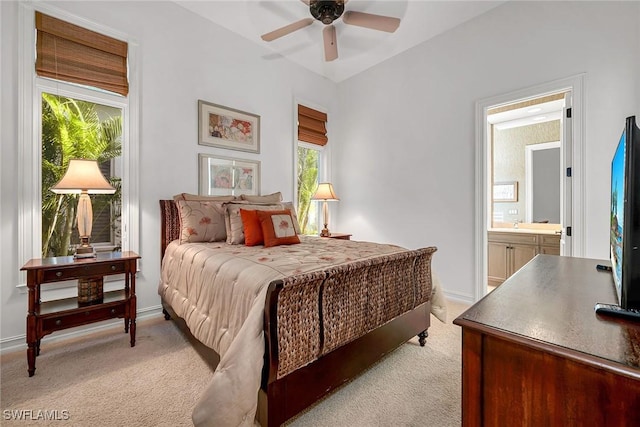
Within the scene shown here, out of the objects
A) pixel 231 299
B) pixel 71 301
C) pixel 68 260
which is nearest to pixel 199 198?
pixel 68 260

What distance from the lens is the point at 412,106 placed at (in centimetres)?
382

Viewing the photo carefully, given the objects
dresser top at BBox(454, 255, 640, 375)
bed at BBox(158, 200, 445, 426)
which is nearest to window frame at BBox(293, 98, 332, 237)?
bed at BBox(158, 200, 445, 426)

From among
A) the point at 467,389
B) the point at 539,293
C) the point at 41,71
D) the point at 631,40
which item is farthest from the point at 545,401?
the point at 41,71

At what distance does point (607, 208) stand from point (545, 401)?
8.72 ft

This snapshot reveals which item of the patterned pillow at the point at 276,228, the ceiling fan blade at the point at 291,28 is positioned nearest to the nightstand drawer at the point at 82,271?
the patterned pillow at the point at 276,228

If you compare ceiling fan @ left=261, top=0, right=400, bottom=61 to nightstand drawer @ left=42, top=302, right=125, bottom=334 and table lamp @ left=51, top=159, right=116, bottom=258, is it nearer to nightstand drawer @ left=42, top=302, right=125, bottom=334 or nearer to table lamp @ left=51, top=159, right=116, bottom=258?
table lamp @ left=51, top=159, right=116, bottom=258

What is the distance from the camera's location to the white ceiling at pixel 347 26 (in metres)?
3.03

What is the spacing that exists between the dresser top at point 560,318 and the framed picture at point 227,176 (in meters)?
3.00

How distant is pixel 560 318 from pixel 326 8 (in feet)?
8.34

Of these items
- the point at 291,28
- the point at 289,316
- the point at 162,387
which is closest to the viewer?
the point at 289,316

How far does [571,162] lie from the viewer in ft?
8.68

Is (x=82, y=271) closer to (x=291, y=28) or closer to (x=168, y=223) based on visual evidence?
(x=168, y=223)

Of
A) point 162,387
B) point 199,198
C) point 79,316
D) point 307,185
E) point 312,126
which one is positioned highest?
point 312,126

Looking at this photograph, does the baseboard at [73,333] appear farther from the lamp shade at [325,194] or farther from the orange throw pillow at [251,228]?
the lamp shade at [325,194]
